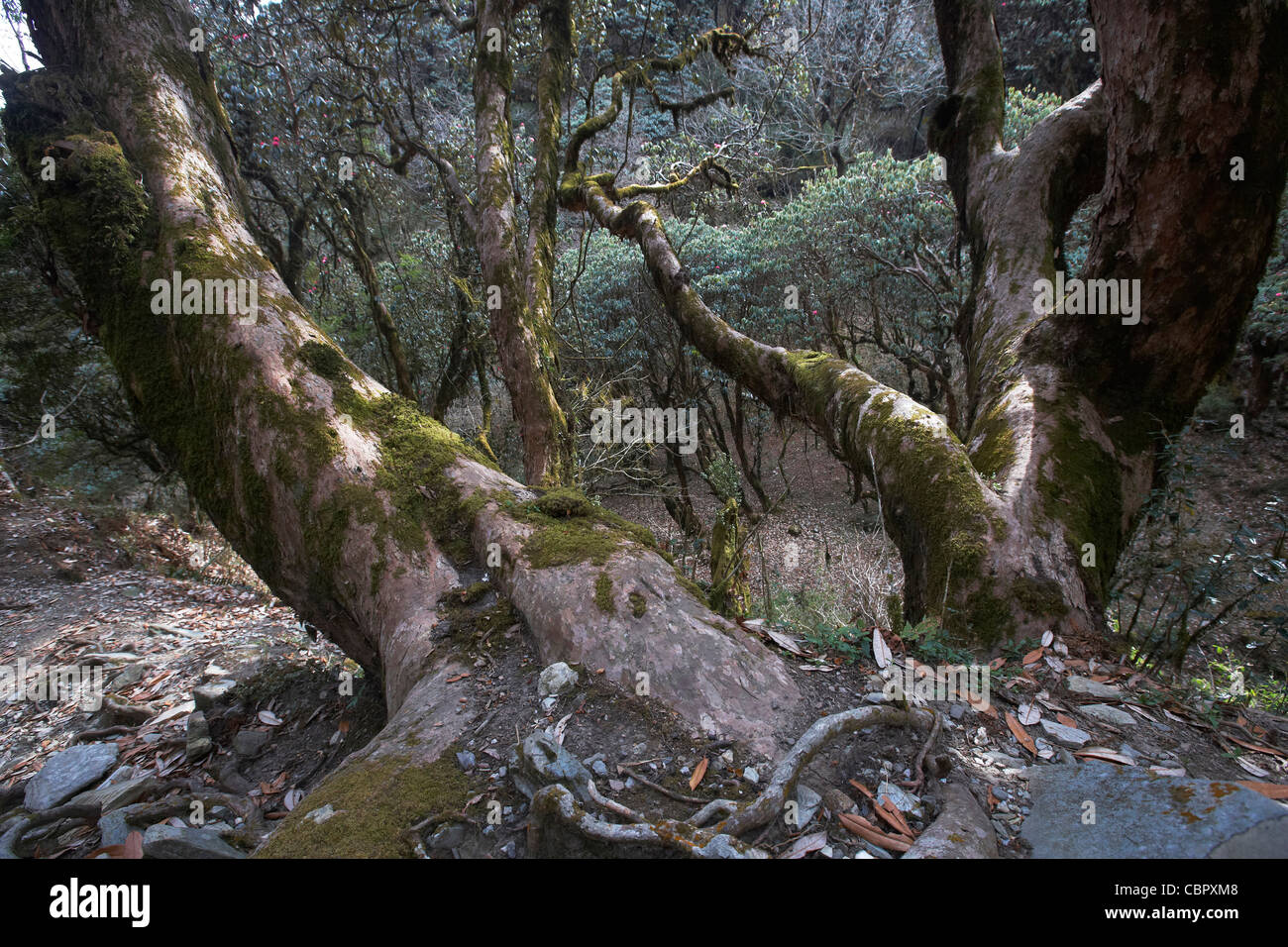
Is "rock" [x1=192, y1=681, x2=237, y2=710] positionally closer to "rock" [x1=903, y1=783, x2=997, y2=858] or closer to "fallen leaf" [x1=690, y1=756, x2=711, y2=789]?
"fallen leaf" [x1=690, y1=756, x2=711, y2=789]

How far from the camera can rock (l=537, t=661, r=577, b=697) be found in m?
2.01

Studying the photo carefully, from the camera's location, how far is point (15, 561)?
5.81 m

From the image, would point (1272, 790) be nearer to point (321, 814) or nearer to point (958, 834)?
point (958, 834)

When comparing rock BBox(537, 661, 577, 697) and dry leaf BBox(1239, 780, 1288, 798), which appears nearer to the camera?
dry leaf BBox(1239, 780, 1288, 798)

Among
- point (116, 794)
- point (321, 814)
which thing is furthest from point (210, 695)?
point (321, 814)

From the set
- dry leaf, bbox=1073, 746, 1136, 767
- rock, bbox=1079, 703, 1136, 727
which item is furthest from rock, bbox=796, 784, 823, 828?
rock, bbox=1079, 703, 1136, 727

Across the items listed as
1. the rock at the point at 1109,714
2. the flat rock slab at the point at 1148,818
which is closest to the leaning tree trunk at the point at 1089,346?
the rock at the point at 1109,714

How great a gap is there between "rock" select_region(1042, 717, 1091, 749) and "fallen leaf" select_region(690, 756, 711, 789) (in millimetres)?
1210

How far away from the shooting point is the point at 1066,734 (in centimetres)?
200

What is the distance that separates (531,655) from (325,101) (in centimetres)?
716

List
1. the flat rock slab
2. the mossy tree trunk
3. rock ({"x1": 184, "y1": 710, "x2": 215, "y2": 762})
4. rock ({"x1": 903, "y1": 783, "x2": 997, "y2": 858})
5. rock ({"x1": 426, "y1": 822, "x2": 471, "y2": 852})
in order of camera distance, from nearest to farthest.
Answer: the flat rock slab → rock ({"x1": 903, "y1": 783, "x2": 997, "y2": 858}) → rock ({"x1": 426, "y1": 822, "x2": 471, "y2": 852}) → rock ({"x1": 184, "y1": 710, "x2": 215, "y2": 762}) → the mossy tree trunk

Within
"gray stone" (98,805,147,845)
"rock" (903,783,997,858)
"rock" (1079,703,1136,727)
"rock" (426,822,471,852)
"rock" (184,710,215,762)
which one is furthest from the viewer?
"rock" (184,710,215,762)

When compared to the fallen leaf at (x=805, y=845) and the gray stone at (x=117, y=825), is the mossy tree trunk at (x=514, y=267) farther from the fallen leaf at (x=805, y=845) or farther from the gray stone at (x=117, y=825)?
the fallen leaf at (x=805, y=845)
